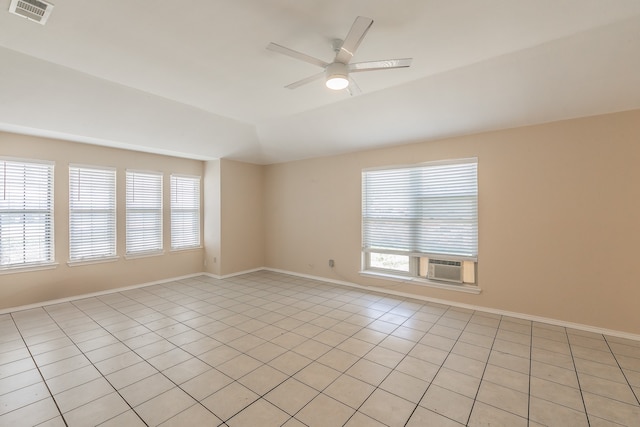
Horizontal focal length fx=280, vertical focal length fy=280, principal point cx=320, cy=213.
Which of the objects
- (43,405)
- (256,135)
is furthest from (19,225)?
(256,135)

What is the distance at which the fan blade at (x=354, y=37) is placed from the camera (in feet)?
5.73

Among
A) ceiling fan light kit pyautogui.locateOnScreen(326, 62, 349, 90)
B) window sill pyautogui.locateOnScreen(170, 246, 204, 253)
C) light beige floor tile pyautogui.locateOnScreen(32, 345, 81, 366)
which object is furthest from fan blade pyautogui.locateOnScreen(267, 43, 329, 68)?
window sill pyautogui.locateOnScreen(170, 246, 204, 253)

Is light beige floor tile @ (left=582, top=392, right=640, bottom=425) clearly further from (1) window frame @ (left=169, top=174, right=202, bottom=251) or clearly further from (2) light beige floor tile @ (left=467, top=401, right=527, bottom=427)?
(1) window frame @ (left=169, top=174, right=202, bottom=251)

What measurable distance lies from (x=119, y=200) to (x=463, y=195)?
5.58 m

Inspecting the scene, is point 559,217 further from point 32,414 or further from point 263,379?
point 32,414

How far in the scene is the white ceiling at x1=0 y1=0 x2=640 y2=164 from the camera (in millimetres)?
2055

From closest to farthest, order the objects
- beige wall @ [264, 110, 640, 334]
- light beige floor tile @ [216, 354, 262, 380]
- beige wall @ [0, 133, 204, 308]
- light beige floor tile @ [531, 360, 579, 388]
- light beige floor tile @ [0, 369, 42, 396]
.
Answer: light beige floor tile @ [0, 369, 42, 396], light beige floor tile @ [531, 360, 579, 388], light beige floor tile @ [216, 354, 262, 380], beige wall @ [264, 110, 640, 334], beige wall @ [0, 133, 204, 308]

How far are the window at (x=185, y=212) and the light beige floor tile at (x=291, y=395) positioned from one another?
14.1ft

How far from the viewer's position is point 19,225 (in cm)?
387

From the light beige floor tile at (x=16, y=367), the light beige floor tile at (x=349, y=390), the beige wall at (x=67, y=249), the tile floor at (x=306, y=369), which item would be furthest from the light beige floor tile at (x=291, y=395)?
the beige wall at (x=67, y=249)

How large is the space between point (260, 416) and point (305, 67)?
3.00 meters

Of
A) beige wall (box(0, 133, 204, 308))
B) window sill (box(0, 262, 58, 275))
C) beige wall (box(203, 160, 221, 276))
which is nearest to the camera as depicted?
window sill (box(0, 262, 58, 275))

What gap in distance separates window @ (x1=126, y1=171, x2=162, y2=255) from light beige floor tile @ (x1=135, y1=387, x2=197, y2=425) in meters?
3.63

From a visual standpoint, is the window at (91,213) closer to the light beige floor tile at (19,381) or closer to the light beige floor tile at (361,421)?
the light beige floor tile at (19,381)
